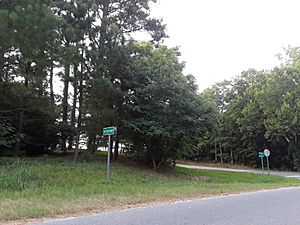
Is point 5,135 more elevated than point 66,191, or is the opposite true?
point 5,135

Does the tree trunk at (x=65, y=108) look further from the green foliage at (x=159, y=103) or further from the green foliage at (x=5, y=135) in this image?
the green foliage at (x=5, y=135)

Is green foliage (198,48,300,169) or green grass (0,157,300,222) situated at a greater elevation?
green foliage (198,48,300,169)

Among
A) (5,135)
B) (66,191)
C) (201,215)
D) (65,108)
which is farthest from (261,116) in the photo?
(201,215)

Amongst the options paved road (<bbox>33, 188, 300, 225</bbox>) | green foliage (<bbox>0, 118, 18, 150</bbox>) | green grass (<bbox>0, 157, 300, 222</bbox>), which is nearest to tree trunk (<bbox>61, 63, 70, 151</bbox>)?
green foliage (<bbox>0, 118, 18, 150</bbox>)

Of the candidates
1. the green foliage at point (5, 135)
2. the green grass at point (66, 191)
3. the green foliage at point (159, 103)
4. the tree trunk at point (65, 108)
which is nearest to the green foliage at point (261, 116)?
the green foliage at point (159, 103)

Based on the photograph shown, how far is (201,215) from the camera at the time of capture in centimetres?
844

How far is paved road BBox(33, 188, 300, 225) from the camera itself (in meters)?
7.43

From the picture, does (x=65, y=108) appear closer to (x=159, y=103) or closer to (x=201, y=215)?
(x=159, y=103)

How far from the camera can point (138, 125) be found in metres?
19.7

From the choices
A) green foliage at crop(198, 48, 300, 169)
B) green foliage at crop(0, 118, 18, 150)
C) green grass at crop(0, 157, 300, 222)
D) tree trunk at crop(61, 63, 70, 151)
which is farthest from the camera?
green foliage at crop(198, 48, 300, 169)

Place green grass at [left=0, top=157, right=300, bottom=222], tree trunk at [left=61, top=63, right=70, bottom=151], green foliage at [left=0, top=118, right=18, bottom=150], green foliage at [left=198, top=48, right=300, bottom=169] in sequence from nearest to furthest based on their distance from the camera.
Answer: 1. green grass at [left=0, top=157, right=300, bottom=222]
2. green foliage at [left=0, top=118, right=18, bottom=150]
3. tree trunk at [left=61, top=63, right=70, bottom=151]
4. green foliage at [left=198, top=48, right=300, bottom=169]

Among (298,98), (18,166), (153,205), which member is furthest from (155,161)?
(298,98)

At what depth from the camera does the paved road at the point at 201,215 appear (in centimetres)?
743

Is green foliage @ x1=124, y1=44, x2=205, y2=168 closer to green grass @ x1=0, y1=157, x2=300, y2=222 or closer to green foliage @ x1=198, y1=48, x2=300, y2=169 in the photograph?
green grass @ x1=0, y1=157, x2=300, y2=222
